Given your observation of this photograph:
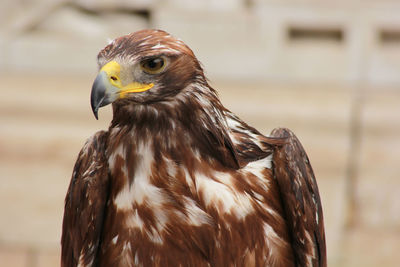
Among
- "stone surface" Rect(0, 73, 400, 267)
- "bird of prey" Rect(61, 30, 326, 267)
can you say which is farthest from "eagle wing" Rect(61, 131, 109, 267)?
"stone surface" Rect(0, 73, 400, 267)

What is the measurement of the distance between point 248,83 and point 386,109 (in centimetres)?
95

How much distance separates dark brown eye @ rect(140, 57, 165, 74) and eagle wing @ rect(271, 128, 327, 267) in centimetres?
52

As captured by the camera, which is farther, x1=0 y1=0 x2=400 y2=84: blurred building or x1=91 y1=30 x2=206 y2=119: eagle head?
x1=0 y1=0 x2=400 y2=84: blurred building

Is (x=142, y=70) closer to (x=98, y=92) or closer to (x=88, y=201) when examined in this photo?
(x=98, y=92)

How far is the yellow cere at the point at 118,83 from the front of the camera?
2.01 meters

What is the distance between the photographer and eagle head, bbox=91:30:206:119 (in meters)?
2.00

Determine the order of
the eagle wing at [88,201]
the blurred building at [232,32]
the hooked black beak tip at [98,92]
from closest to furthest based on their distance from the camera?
the hooked black beak tip at [98,92] → the eagle wing at [88,201] → the blurred building at [232,32]

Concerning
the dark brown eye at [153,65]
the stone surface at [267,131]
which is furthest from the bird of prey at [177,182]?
the stone surface at [267,131]

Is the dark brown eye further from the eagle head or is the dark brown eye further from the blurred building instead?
the blurred building

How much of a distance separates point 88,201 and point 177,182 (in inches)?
Result: 11.6

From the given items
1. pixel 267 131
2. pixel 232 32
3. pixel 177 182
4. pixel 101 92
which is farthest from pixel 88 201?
pixel 232 32

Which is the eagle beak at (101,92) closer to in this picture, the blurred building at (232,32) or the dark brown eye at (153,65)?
the dark brown eye at (153,65)

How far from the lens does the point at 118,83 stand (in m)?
2.02

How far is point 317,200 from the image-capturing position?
241 centimetres
